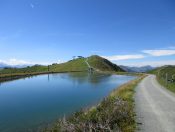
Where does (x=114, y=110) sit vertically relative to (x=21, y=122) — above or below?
above

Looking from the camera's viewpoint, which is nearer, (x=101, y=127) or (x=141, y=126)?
(x=101, y=127)

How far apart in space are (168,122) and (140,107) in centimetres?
595

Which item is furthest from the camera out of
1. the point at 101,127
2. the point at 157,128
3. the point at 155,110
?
the point at 155,110

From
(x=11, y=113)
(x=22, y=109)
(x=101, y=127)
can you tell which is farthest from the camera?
(x=22, y=109)

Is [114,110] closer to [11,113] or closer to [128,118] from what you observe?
[128,118]

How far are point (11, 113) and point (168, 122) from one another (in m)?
14.1

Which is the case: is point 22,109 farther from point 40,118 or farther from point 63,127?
point 63,127

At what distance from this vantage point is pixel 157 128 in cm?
1541

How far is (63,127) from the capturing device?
1434 cm

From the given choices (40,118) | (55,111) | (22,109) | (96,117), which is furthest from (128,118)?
(22,109)

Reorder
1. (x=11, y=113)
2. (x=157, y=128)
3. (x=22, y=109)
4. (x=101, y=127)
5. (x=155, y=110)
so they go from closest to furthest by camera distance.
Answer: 1. (x=101, y=127)
2. (x=157, y=128)
3. (x=155, y=110)
4. (x=11, y=113)
5. (x=22, y=109)

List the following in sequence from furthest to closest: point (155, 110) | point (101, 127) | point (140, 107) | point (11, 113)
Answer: point (11, 113) < point (140, 107) < point (155, 110) < point (101, 127)

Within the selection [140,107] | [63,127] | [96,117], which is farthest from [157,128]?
[140,107]

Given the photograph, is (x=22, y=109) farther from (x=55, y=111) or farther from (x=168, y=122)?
(x=168, y=122)
